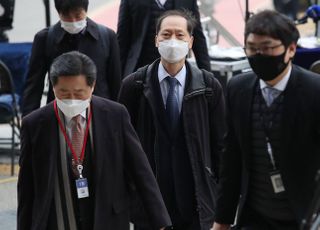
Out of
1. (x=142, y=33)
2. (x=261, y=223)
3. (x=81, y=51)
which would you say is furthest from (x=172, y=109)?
(x=142, y=33)

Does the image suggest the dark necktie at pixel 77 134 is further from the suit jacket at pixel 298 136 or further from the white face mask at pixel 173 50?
the white face mask at pixel 173 50

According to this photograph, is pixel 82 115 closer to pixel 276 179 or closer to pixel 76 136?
pixel 76 136

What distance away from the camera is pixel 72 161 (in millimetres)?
4242

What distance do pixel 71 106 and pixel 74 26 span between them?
2009 millimetres

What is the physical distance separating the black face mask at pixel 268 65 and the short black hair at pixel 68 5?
7.88ft

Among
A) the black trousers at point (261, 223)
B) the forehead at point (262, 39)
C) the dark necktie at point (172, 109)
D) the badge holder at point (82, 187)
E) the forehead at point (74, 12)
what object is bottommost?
the black trousers at point (261, 223)

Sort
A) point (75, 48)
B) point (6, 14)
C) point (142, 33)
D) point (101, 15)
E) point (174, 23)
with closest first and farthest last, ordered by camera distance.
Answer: point (174, 23) < point (75, 48) < point (142, 33) < point (6, 14) < point (101, 15)

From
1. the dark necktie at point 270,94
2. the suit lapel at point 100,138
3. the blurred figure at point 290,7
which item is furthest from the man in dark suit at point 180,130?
the blurred figure at point 290,7

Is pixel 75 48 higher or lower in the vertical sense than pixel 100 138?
higher

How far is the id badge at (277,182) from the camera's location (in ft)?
12.4

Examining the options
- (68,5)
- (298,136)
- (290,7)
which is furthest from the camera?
(290,7)


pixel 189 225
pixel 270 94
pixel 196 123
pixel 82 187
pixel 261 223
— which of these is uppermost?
pixel 270 94

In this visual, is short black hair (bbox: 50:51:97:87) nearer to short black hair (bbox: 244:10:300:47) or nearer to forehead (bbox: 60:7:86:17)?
short black hair (bbox: 244:10:300:47)

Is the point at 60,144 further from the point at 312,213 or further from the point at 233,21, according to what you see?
the point at 233,21
